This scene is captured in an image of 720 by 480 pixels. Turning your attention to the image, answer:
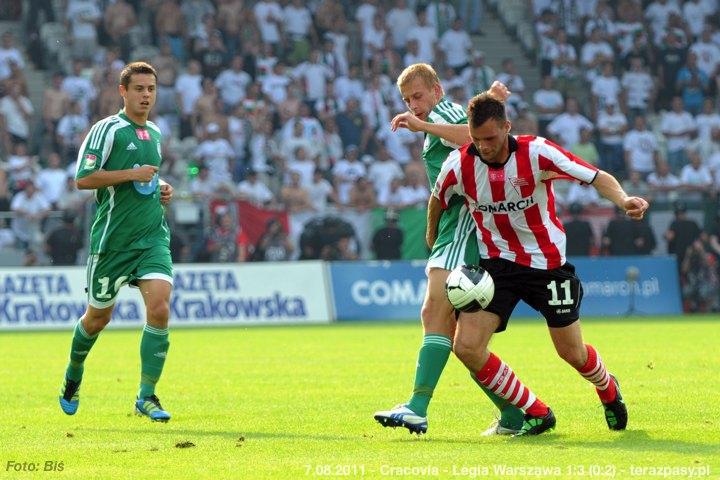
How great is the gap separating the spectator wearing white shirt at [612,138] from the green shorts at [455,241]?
63.2 ft

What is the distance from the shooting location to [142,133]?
10.1 metres

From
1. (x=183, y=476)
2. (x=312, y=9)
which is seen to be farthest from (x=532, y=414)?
(x=312, y=9)

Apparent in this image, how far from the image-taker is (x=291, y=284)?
915 inches

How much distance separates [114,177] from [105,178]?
0.07m

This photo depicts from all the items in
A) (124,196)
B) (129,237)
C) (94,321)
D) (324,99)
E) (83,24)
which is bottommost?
(94,321)

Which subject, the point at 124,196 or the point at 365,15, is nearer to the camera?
the point at 124,196

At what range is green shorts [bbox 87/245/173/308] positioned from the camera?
9961mm

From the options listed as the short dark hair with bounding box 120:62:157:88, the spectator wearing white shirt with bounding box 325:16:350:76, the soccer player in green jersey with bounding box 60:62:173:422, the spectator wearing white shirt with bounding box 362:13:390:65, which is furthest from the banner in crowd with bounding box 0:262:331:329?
the short dark hair with bounding box 120:62:157:88

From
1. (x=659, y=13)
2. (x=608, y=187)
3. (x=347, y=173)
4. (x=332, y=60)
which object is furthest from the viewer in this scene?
(x=659, y=13)

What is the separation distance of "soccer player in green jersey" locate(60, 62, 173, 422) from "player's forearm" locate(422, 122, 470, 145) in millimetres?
2358

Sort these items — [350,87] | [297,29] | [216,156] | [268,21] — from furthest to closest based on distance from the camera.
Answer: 1. [297,29]
2. [268,21]
3. [350,87]
4. [216,156]

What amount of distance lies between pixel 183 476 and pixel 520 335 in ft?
41.4

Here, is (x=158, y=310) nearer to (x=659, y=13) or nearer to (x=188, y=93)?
(x=188, y=93)

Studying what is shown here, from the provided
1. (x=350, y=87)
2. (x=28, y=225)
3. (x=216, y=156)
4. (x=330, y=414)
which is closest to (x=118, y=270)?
(x=330, y=414)
